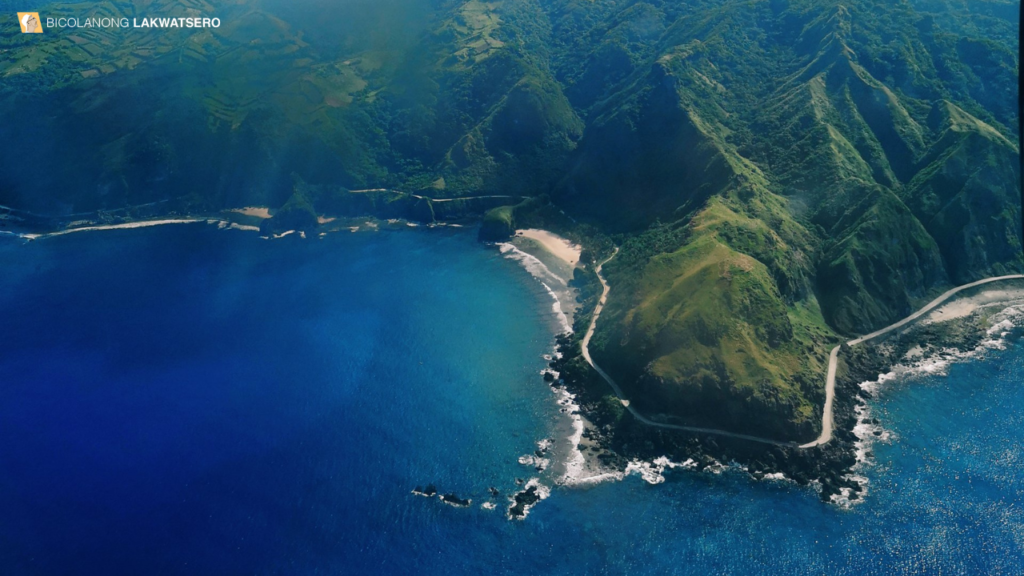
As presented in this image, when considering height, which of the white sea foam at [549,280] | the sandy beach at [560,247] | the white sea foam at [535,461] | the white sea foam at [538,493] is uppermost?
the sandy beach at [560,247]

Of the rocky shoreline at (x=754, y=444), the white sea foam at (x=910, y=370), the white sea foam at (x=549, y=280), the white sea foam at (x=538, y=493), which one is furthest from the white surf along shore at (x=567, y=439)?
the white sea foam at (x=910, y=370)

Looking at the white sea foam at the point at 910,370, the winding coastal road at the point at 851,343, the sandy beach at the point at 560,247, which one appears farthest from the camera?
the sandy beach at the point at 560,247

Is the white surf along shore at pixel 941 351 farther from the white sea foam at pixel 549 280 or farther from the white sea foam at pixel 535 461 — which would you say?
the white sea foam at pixel 549 280

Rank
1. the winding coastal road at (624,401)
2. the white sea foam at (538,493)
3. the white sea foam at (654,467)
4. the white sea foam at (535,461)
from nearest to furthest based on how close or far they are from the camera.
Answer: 1. the white sea foam at (538,493)
2. the white sea foam at (654,467)
3. the white sea foam at (535,461)
4. the winding coastal road at (624,401)

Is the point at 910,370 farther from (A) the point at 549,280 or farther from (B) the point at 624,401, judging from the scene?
(A) the point at 549,280

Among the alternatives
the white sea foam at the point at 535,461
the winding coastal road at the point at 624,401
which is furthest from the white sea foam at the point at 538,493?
the winding coastal road at the point at 624,401

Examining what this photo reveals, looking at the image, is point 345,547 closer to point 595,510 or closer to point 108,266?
point 595,510

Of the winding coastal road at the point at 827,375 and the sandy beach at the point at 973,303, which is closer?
the winding coastal road at the point at 827,375

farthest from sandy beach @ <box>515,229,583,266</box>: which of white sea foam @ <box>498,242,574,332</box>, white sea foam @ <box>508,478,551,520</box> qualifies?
white sea foam @ <box>508,478,551,520</box>

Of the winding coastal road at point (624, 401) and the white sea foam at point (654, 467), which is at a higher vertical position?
Answer: the winding coastal road at point (624, 401)
